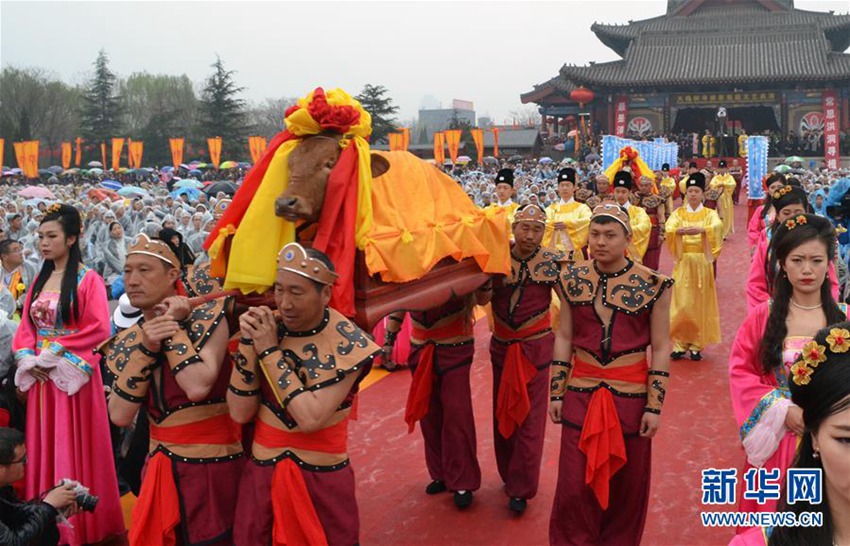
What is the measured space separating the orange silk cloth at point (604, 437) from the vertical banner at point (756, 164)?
18350mm

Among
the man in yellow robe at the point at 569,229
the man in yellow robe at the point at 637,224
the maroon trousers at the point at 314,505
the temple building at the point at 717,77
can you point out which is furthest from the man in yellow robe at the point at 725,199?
the temple building at the point at 717,77

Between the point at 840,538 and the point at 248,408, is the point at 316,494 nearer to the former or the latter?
the point at 248,408

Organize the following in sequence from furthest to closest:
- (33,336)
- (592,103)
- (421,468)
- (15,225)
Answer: (592,103) < (15,225) < (421,468) < (33,336)

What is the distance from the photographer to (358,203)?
10.0 feet

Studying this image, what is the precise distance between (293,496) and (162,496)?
0.55 meters

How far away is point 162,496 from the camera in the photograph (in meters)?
2.74

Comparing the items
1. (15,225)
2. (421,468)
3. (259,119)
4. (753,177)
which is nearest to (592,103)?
(753,177)

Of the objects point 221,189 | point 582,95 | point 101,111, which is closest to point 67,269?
point 221,189

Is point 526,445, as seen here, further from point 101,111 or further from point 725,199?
point 101,111

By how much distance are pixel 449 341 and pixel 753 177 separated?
1798 cm

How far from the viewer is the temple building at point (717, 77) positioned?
3078 centimetres

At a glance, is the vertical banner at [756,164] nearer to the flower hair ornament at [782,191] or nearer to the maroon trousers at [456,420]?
the flower hair ornament at [782,191]

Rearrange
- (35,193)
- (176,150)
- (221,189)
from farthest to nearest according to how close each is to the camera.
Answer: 1. (176,150)
2. (35,193)
3. (221,189)

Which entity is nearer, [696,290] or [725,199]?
[696,290]
